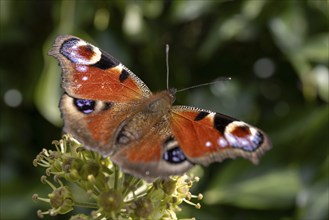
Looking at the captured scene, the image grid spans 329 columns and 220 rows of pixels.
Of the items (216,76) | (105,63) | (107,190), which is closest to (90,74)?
(105,63)

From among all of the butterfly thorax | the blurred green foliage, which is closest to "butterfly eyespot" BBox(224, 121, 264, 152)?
the butterfly thorax

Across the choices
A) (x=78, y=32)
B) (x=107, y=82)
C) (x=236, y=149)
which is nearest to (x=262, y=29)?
(x=78, y=32)

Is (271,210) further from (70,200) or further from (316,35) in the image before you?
(70,200)

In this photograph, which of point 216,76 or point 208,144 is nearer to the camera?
point 208,144

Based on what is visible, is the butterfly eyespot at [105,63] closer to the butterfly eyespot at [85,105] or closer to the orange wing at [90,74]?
the orange wing at [90,74]

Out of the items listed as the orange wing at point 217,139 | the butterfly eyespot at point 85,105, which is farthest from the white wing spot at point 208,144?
the butterfly eyespot at point 85,105

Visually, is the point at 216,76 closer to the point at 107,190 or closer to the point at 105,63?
the point at 105,63
